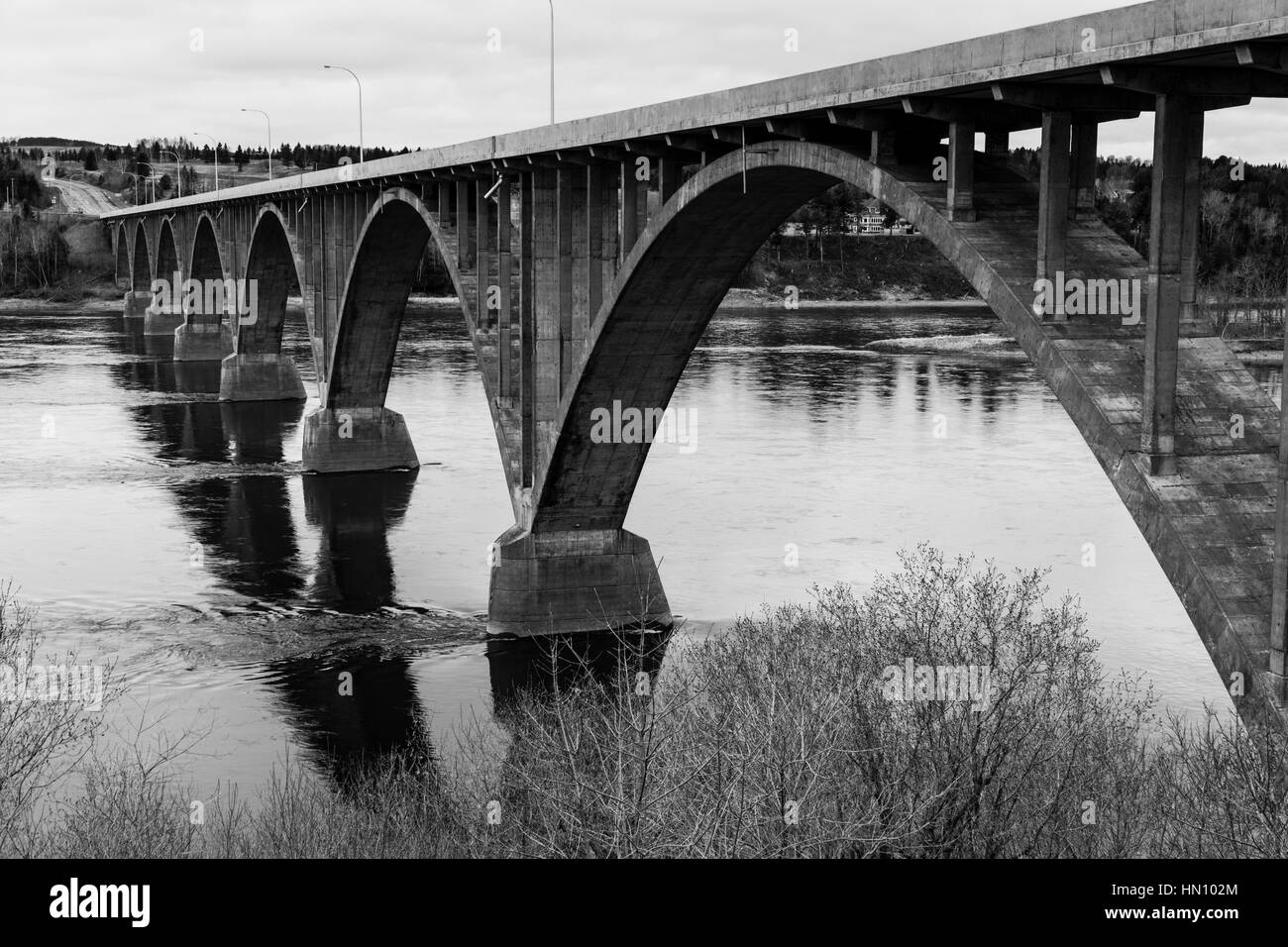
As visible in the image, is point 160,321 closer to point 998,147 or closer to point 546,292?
point 546,292

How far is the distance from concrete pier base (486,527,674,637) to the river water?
3.11ft

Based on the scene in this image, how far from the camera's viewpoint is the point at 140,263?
130 m

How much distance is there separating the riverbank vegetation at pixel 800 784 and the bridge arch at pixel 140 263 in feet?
349

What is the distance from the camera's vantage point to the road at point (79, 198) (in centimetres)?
17862

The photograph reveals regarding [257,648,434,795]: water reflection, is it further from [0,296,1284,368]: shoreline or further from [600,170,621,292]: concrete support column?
[0,296,1284,368]: shoreline

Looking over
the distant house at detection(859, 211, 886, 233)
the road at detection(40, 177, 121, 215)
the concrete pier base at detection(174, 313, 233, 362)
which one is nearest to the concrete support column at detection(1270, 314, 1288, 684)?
the concrete pier base at detection(174, 313, 233, 362)

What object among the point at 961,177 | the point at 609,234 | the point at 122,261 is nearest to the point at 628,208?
the point at 609,234

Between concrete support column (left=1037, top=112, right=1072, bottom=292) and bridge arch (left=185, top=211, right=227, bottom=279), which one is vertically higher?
bridge arch (left=185, top=211, right=227, bottom=279)

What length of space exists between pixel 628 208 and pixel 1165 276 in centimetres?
1469

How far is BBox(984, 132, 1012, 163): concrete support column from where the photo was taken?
58.3 feet

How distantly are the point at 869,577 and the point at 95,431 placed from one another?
119ft
